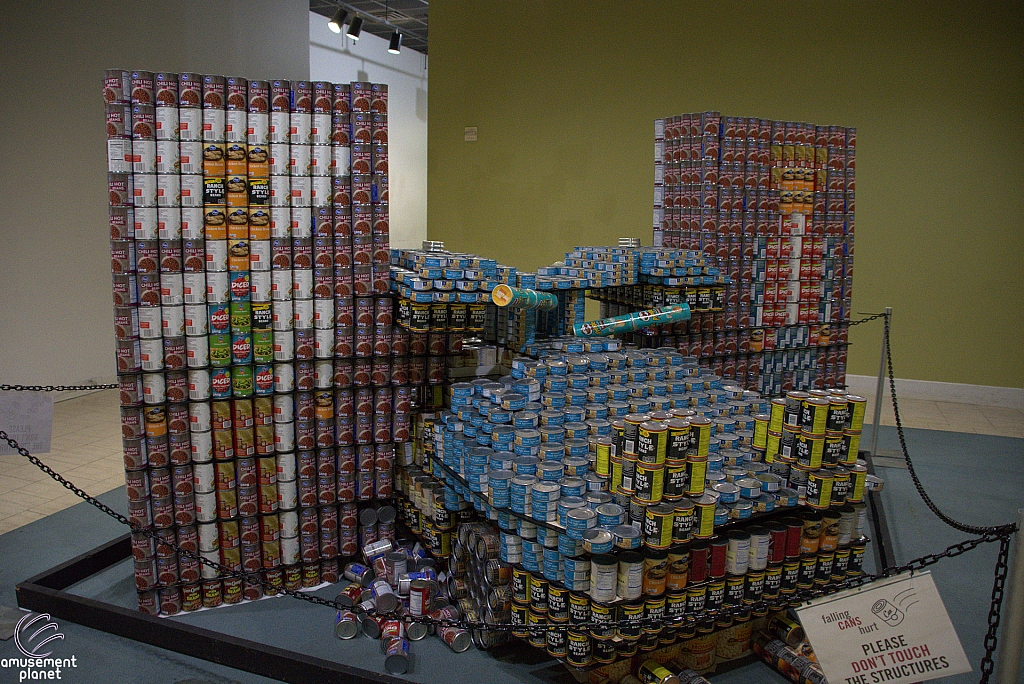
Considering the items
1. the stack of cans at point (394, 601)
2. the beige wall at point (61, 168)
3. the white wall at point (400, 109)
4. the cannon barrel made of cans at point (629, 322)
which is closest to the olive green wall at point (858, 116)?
the beige wall at point (61, 168)

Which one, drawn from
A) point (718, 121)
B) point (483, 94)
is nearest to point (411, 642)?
point (718, 121)

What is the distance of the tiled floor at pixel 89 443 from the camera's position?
649 centimetres

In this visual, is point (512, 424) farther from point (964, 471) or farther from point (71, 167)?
point (71, 167)

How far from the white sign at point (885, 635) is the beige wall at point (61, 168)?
30.0 ft

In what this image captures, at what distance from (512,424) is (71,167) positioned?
763cm

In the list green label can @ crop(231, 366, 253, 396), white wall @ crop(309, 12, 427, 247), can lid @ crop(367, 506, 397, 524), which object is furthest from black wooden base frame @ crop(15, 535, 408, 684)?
white wall @ crop(309, 12, 427, 247)

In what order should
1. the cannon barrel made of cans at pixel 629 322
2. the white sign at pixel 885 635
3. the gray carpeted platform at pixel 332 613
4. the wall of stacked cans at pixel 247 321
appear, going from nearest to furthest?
the white sign at pixel 885 635 → the gray carpeted platform at pixel 332 613 → the wall of stacked cans at pixel 247 321 → the cannon barrel made of cans at pixel 629 322

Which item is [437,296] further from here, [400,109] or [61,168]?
[400,109]

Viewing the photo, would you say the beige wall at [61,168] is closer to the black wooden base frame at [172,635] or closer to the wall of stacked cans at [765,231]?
the black wooden base frame at [172,635]

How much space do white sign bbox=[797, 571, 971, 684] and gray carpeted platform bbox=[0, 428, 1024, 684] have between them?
1.53m

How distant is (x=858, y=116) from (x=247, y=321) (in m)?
8.66

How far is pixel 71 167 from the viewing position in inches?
367

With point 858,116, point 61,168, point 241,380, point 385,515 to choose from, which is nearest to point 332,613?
point 385,515

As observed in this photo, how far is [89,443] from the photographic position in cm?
793
